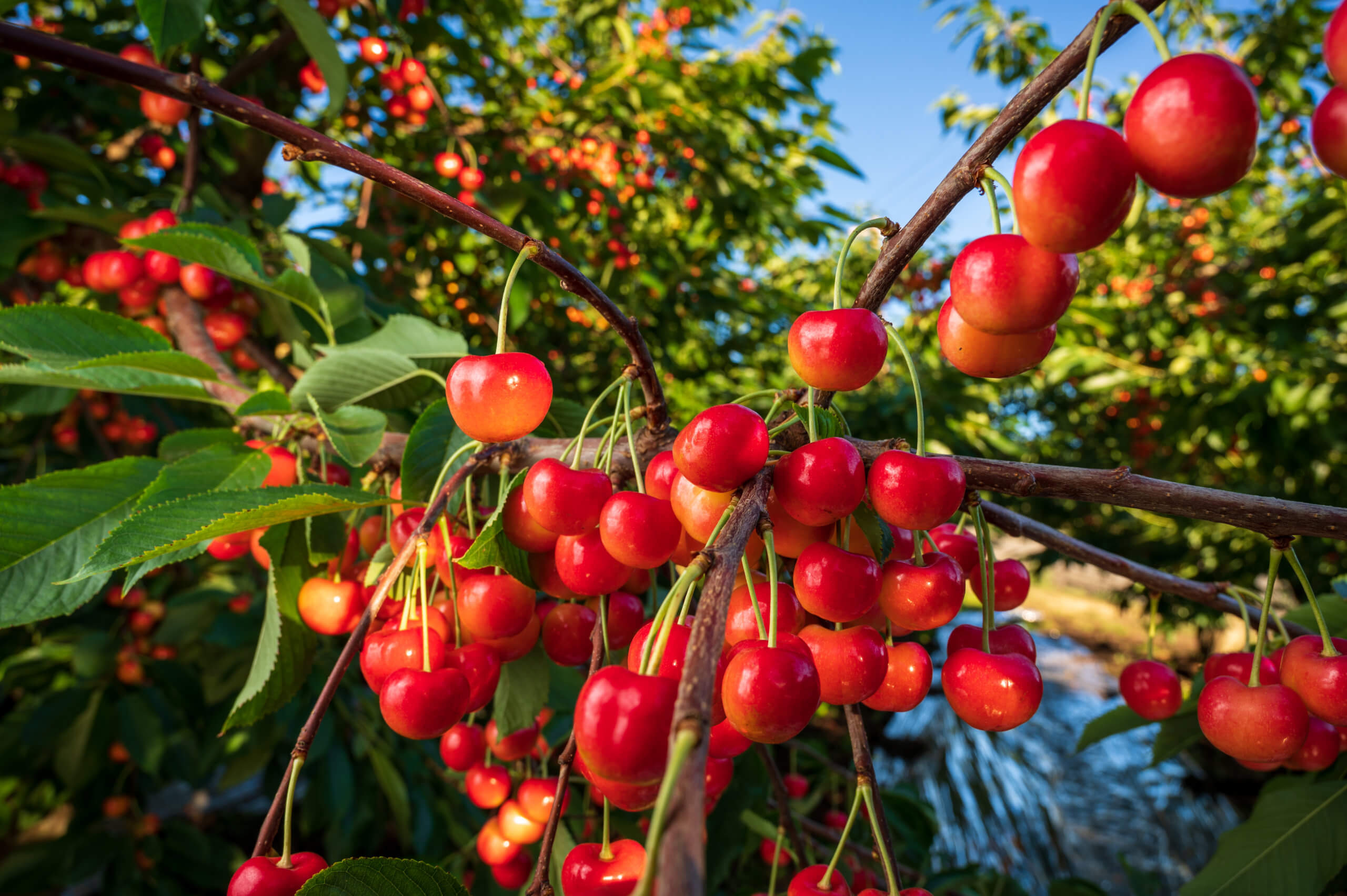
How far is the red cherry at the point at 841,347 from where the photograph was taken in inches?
22.1

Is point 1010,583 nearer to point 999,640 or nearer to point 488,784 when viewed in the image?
point 999,640

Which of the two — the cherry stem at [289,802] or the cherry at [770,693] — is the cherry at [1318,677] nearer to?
the cherry at [770,693]

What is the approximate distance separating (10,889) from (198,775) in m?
0.55

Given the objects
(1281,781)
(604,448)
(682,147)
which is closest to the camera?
(604,448)

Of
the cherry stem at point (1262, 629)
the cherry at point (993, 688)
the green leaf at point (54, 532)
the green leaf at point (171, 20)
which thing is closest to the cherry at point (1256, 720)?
the cherry stem at point (1262, 629)

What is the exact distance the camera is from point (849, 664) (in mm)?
574

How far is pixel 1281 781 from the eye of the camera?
1131mm

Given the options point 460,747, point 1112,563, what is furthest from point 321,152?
point 1112,563

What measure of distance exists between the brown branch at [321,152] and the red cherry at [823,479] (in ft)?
0.60

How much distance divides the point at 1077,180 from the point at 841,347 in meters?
0.20

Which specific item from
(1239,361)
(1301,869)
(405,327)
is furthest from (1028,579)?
(1239,361)

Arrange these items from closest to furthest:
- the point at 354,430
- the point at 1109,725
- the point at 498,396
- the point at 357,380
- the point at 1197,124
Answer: the point at 1197,124
the point at 498,396
the point at 354,430
the point at 357,380
the point at 1109,725

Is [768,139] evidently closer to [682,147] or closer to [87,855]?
[682,147]

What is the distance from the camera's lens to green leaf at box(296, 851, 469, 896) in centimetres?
54
